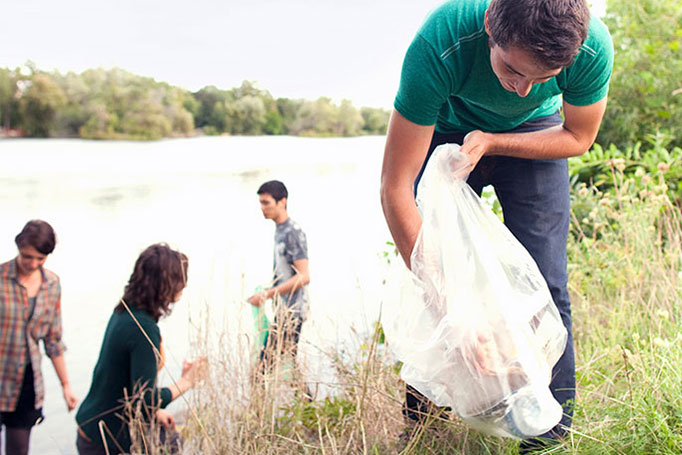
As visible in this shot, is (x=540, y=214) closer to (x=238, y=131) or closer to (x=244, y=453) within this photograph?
(x=244, y=453)

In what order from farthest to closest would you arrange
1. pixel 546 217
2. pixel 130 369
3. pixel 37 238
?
pixel 37 238, pixel 130 369, pixel 546 217

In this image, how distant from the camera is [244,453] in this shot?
1.86 m

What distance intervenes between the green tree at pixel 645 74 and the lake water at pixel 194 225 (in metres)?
2.14

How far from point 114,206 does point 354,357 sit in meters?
13.4

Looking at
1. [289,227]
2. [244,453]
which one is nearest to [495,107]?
[244,453]

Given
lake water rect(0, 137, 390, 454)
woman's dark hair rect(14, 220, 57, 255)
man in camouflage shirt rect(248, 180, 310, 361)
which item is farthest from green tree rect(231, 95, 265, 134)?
woman's dark hair rect(14, 220, 57, 255)

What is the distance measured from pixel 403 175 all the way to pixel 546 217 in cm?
52

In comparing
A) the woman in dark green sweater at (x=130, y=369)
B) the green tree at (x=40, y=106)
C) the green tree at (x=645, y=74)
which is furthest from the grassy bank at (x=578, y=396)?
the green tree at (x=40, y=106)

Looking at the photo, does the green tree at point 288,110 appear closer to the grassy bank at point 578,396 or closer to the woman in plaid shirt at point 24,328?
the woman in plaid shirt at point 24,328

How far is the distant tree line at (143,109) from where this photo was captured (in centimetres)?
946

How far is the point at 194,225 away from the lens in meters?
12.1

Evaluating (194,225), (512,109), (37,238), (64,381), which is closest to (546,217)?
(512,109)

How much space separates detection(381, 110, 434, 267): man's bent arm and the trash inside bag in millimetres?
44

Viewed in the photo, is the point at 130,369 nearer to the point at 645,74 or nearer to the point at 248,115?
the point at 645,74
